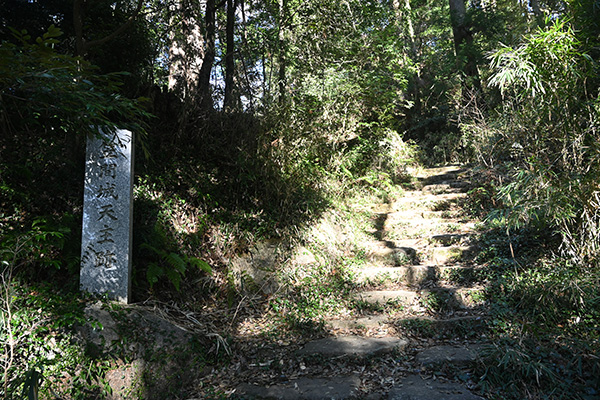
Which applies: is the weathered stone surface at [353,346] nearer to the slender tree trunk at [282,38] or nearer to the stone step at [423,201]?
the stone step at [423,201]

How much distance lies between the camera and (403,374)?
9.55 ft

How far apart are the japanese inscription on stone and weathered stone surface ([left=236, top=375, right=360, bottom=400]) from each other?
1.49 meters

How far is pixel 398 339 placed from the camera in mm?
3385

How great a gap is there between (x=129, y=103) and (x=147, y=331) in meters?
2.04

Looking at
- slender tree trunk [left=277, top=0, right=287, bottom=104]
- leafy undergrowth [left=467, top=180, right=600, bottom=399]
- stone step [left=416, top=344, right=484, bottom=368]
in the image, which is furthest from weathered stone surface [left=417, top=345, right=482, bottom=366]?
slender tree trunk [left=277, top=0, right=287, bottom=104]

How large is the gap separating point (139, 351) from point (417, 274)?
11.3 ft

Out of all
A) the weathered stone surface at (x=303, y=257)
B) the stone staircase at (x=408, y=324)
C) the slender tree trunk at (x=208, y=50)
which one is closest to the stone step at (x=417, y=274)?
the stone staircase at (x=408, y=324)

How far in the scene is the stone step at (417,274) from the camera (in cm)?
443

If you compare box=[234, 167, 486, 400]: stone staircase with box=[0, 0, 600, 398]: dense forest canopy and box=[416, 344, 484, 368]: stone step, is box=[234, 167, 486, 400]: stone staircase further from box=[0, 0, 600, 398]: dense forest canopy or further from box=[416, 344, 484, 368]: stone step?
box=[0, 0, 600, 398]: dense forest canopy

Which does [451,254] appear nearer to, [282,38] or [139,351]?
[139,351]

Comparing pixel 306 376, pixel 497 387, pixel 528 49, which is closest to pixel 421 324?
pixel 497 387

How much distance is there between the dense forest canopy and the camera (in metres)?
3.14

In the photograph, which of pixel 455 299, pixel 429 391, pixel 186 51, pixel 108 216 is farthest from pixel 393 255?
pixel 186 51

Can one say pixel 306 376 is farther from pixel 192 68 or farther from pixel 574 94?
pixel 192 68
